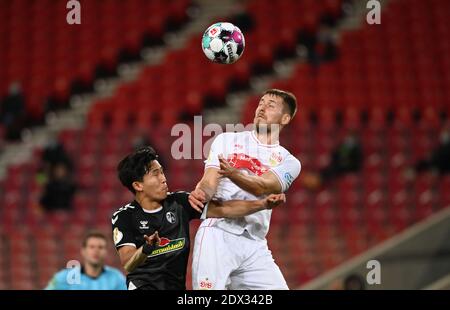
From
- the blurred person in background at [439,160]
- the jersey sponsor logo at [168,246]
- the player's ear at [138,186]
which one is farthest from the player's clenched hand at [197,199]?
the blurred person in background at [439,160]

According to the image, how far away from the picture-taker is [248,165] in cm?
593

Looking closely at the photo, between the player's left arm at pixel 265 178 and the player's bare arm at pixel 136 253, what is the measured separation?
0.73 meters

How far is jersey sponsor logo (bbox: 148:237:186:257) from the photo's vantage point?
5355 mm

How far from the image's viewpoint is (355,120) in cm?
1364

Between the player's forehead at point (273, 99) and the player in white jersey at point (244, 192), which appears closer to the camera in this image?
the player in white jersey at point (244, 192)

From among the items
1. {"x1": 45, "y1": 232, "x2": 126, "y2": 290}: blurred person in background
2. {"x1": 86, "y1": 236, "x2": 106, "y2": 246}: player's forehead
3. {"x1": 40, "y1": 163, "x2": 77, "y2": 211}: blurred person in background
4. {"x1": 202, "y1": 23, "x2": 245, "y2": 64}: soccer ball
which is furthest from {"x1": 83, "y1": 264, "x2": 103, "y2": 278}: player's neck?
{"x1": 40, "y1": 163, "x2": 77, "y2": 211}: blurred person in background

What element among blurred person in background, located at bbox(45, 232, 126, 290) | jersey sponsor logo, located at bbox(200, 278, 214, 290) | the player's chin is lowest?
blurred person in background, located at bbox(45, 232, 126, 290)

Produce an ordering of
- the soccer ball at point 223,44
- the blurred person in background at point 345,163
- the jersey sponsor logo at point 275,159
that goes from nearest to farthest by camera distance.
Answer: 1. the jersey sponsor logo at point 275,159
2. the soccer ball at point 223,44
3. the blurred person in background at point 345,163

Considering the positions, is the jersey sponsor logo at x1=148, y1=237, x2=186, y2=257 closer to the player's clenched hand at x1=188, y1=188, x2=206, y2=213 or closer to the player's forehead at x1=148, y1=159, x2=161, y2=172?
the player's clenched hand at x1=188, y1=188, x2=206, y2=213

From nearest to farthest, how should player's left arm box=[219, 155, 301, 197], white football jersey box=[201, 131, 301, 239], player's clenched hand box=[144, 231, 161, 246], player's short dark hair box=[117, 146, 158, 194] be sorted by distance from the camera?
player's clenched hand box=[144, 231, 161, 246], player's short dark hair box=[117, 146, 158, 194], player's left arm box=[219, 155, 301, 197], white football jersey box=[201, 131, 301, 239]

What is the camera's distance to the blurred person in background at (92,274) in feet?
23.8

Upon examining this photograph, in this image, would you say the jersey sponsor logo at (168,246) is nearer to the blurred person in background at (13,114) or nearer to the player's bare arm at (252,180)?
the player's bare arm at (252,180)
